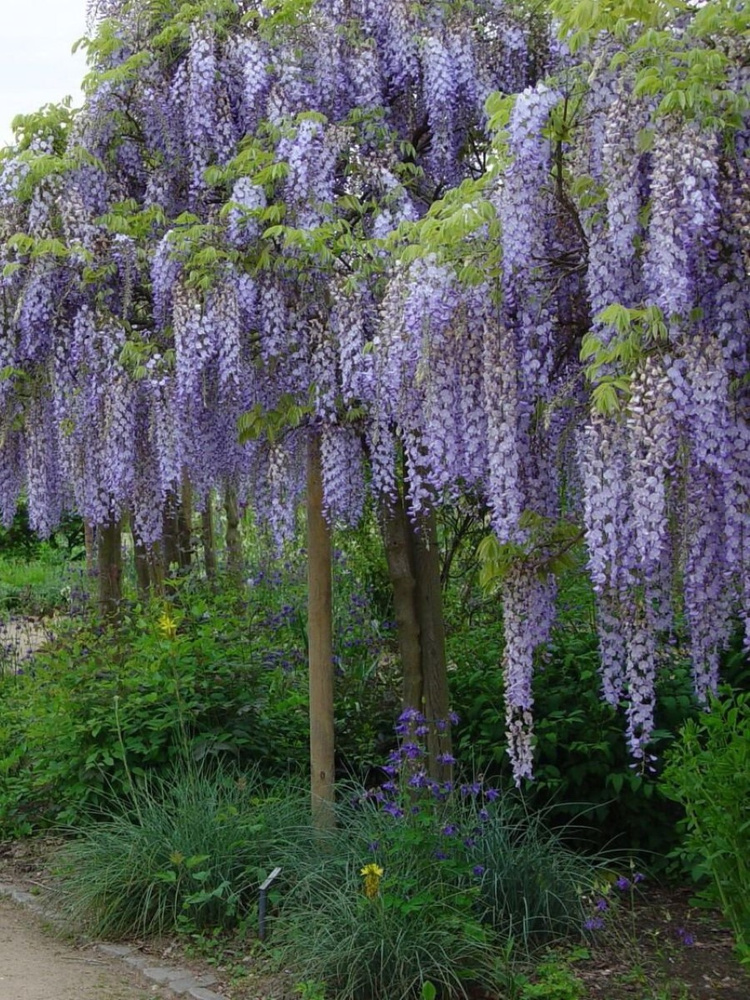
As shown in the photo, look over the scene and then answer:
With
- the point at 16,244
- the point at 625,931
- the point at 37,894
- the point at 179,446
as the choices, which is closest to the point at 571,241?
the point at 179,446

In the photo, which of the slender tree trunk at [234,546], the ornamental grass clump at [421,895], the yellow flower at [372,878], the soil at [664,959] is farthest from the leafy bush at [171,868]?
the slender tree trunk at [234,546]

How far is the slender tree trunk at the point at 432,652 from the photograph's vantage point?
5586 mm

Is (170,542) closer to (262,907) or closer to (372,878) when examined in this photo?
(262,907)

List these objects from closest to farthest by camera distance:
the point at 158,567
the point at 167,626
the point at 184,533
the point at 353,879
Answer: the point at 353,879 → the point at 167,626 → the point at 158,567 → the point at 184,533

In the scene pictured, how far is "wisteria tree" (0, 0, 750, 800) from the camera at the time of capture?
3402 mm

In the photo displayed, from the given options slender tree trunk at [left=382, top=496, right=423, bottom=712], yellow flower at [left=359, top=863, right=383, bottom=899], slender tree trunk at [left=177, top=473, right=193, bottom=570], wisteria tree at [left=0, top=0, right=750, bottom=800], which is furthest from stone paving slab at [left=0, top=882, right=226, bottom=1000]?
slender tree trunk at [left=177, top=473, right=193, bottom=570]

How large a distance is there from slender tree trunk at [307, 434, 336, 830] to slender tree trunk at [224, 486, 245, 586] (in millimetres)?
2781

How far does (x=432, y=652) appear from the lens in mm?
5742

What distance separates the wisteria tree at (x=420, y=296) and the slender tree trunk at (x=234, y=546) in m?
1.69

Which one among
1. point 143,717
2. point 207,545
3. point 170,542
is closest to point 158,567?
point 170,542

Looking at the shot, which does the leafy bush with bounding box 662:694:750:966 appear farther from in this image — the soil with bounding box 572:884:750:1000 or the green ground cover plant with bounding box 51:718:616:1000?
the green ground cover plant with bounding box 51:718:616:1000

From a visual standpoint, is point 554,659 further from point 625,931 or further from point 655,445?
point 655,445

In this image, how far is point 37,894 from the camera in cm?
576

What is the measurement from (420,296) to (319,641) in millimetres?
2197
